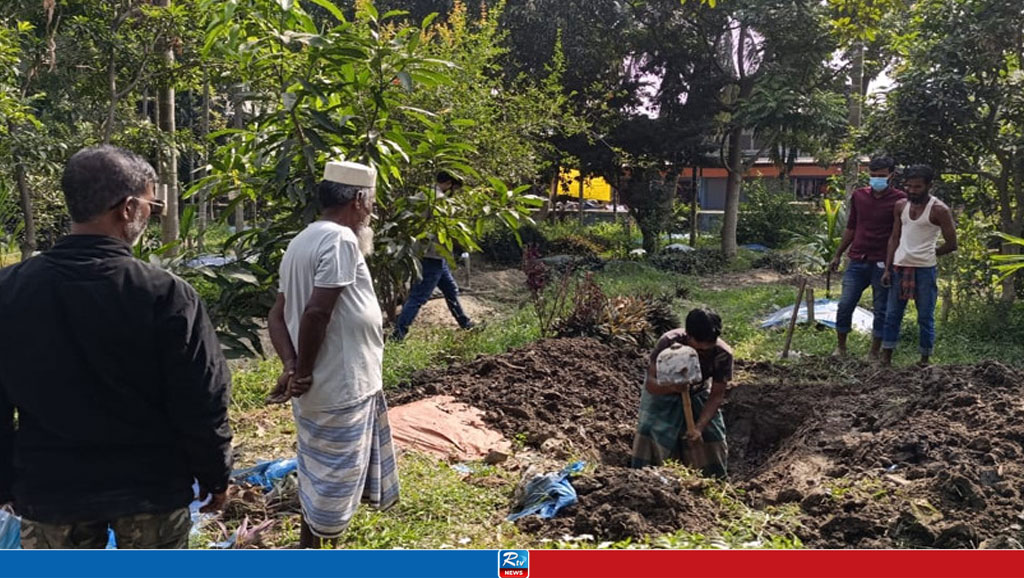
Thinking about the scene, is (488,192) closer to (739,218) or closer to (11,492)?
(11,492)

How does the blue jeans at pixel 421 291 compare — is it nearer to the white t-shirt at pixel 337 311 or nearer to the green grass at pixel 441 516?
the green grass at pixel 441 516

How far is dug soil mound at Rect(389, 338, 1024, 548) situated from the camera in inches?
143

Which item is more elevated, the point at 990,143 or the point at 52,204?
the point at 990,143

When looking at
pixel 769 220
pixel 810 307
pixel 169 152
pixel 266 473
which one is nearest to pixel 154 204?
pixel 266 473

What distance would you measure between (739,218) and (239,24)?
1796 centimetres

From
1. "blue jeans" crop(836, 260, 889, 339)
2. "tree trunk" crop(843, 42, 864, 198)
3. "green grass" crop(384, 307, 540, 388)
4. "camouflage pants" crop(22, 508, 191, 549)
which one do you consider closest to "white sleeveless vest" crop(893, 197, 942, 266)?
"blue jeans" crop(836, 260, 889, 339)

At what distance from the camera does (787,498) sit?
4172 mm

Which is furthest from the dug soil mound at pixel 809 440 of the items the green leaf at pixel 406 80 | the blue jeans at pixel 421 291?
the green leaf at pixel 406 80

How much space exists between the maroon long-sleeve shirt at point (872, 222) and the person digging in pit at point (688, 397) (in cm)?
298

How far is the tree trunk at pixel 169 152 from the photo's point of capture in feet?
26.5

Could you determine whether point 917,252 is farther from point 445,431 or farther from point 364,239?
point 364,239

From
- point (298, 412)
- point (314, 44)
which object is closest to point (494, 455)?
point (298, 412)

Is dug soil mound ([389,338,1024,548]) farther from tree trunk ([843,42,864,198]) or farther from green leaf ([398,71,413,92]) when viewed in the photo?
tree trunk ([843,42,864,198])
